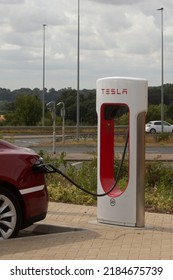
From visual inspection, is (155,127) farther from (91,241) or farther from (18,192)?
(91,241)

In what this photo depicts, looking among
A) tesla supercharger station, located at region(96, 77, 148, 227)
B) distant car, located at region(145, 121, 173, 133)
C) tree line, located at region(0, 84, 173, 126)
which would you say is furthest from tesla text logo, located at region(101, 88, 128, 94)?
distant car, located at region(145, 121, 173, 133)

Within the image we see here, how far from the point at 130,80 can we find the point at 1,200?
2304 millimetres

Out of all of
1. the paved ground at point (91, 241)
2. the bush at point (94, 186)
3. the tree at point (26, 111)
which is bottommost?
the paved ground at point (91, 241)

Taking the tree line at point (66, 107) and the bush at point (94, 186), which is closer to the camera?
the bush at point (94, 186)

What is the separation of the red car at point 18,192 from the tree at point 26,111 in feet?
191

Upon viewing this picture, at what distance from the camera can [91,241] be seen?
8.31 m

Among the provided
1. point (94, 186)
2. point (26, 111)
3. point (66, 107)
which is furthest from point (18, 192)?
point (66, 107)

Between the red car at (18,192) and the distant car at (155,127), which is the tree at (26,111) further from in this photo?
the red car at (18,192)

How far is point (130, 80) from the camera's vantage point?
919cm

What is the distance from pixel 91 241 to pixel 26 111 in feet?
202

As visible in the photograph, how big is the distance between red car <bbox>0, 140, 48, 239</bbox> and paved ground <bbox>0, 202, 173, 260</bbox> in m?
0.23

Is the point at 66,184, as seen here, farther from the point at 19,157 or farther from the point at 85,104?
the point at 85,104

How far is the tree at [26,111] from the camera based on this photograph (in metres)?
67.4

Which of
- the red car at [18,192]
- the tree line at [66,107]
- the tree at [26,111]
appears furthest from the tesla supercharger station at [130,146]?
the tree at [26,111]
